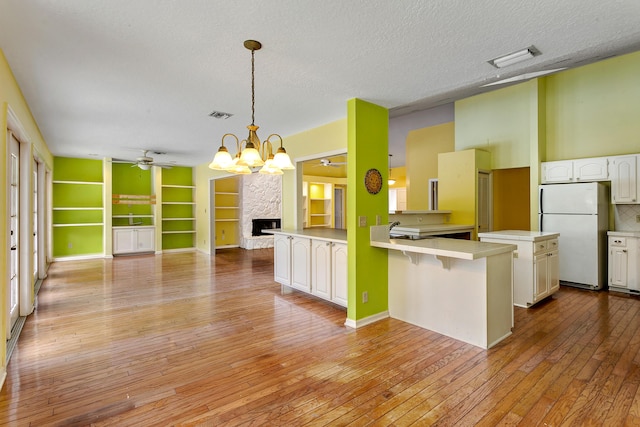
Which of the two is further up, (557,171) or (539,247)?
(557,171)

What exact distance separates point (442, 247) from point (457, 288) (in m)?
0.44

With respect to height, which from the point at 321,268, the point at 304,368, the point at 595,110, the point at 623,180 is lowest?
the point at 304,368

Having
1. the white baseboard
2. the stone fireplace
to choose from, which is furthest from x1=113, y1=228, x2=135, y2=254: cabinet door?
the white baseboard

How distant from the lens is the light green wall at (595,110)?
4.82 meters

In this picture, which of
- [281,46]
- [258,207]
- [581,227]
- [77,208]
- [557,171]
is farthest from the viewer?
[258,207]

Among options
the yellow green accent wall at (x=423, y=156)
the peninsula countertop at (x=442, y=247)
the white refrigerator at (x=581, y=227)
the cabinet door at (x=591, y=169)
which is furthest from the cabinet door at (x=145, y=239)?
the cabinet door at (x=591, y=169)

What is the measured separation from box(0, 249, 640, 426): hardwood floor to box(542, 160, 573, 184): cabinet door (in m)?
1.95

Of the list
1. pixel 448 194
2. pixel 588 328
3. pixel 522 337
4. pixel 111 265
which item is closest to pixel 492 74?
pixel 522 337

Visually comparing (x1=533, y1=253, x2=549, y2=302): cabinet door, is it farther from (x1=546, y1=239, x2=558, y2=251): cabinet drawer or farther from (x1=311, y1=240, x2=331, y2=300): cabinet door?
(x1=311, y1=240, x2=331, y2=300): cabinet door

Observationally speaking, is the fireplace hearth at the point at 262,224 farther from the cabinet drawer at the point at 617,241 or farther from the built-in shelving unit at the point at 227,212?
the cabinet drawer at the point at 617,241

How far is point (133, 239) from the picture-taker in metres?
8.58

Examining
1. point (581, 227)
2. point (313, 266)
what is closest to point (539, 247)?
point (581, 227)

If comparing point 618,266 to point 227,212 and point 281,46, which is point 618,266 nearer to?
point 281,46

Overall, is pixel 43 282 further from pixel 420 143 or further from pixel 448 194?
pixel 420 143
